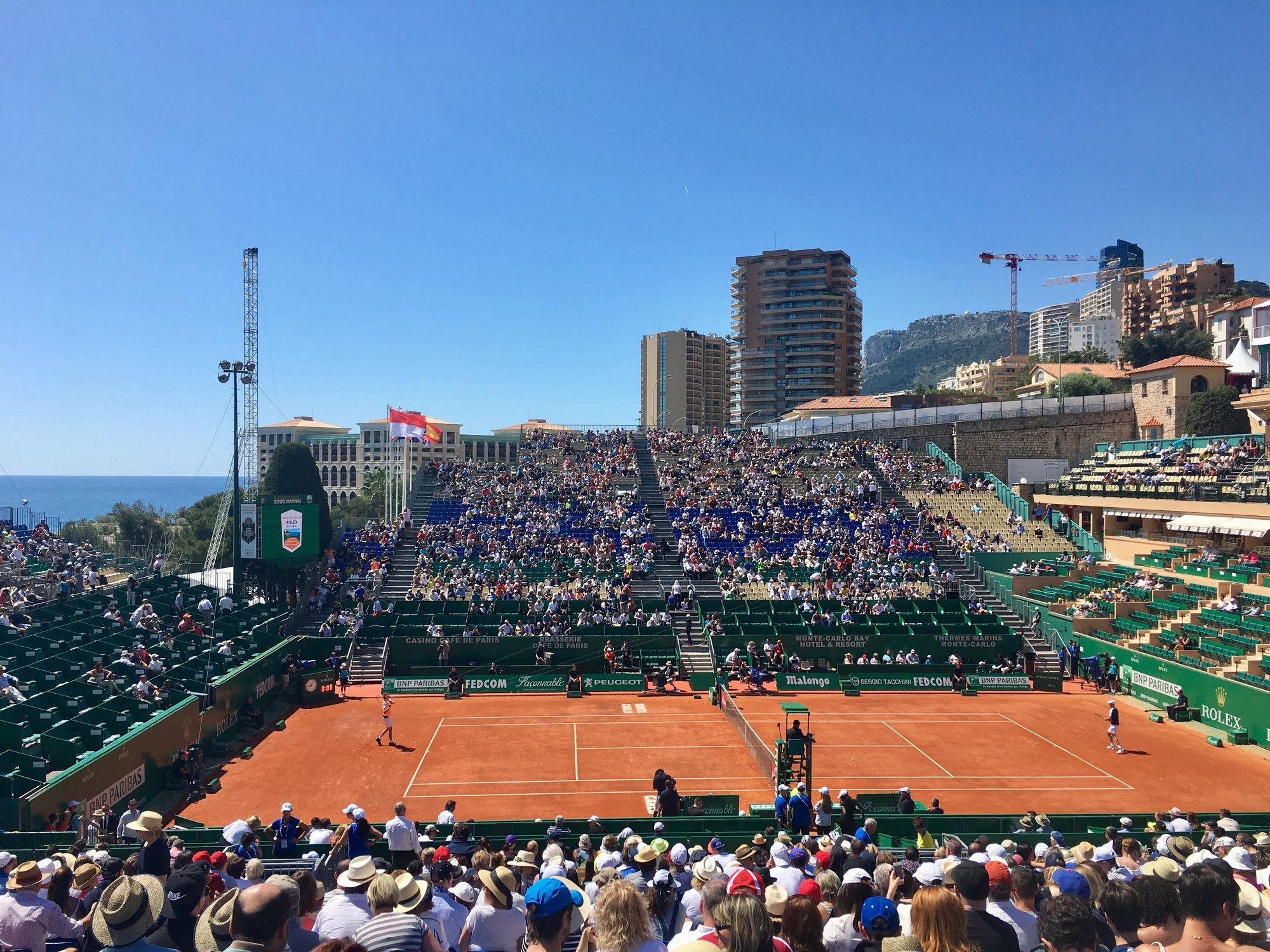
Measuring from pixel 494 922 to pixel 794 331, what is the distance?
428 ft

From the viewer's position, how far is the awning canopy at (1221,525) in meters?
34.8

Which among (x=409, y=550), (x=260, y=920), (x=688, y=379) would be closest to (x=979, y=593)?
(x=409, y=550)

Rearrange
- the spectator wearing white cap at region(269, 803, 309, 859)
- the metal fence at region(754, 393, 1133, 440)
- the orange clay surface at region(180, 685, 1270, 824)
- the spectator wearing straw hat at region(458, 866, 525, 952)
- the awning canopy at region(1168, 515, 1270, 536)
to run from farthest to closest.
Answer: the metal fence at region(754, 393, 1133, 440) < the awning canopy at region(1168, 515, 1270, 536) < the orange clay surface at region(180, 685, 1270, 824) < the spectator wearing white cap at region(269, 803, 309, 859) < the spectator wearing straw hat at region(458, 866, 525, 952)

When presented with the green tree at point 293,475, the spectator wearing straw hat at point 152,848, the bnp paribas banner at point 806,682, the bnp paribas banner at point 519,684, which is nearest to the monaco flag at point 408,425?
the green tree at point 293,475

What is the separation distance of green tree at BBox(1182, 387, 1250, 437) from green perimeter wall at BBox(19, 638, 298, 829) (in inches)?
2077

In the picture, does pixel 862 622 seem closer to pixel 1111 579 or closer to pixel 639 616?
pixel 639 616

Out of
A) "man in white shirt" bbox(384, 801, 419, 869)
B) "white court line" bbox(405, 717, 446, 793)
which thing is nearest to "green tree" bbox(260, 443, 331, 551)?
"white court line" bbox(405, 717, 446, 793)

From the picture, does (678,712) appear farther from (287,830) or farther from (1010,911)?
(1010,911)

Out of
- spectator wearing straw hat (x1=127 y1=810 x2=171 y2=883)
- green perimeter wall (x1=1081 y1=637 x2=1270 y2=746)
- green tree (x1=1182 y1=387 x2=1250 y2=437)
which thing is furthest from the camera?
green tree (x1=1182 y1=387 x2=1250 y2=437)

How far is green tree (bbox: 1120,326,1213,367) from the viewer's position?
96500 mm

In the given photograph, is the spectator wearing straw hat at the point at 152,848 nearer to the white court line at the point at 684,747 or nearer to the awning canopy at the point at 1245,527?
the white court line at the point at 684,747

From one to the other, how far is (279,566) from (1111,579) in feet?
118

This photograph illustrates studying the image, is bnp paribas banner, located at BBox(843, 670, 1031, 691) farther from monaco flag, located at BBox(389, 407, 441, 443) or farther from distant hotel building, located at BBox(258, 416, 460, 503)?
distant hotel building, located at BBox(258, 416, 460, 503)

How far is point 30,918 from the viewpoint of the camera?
624 cm
